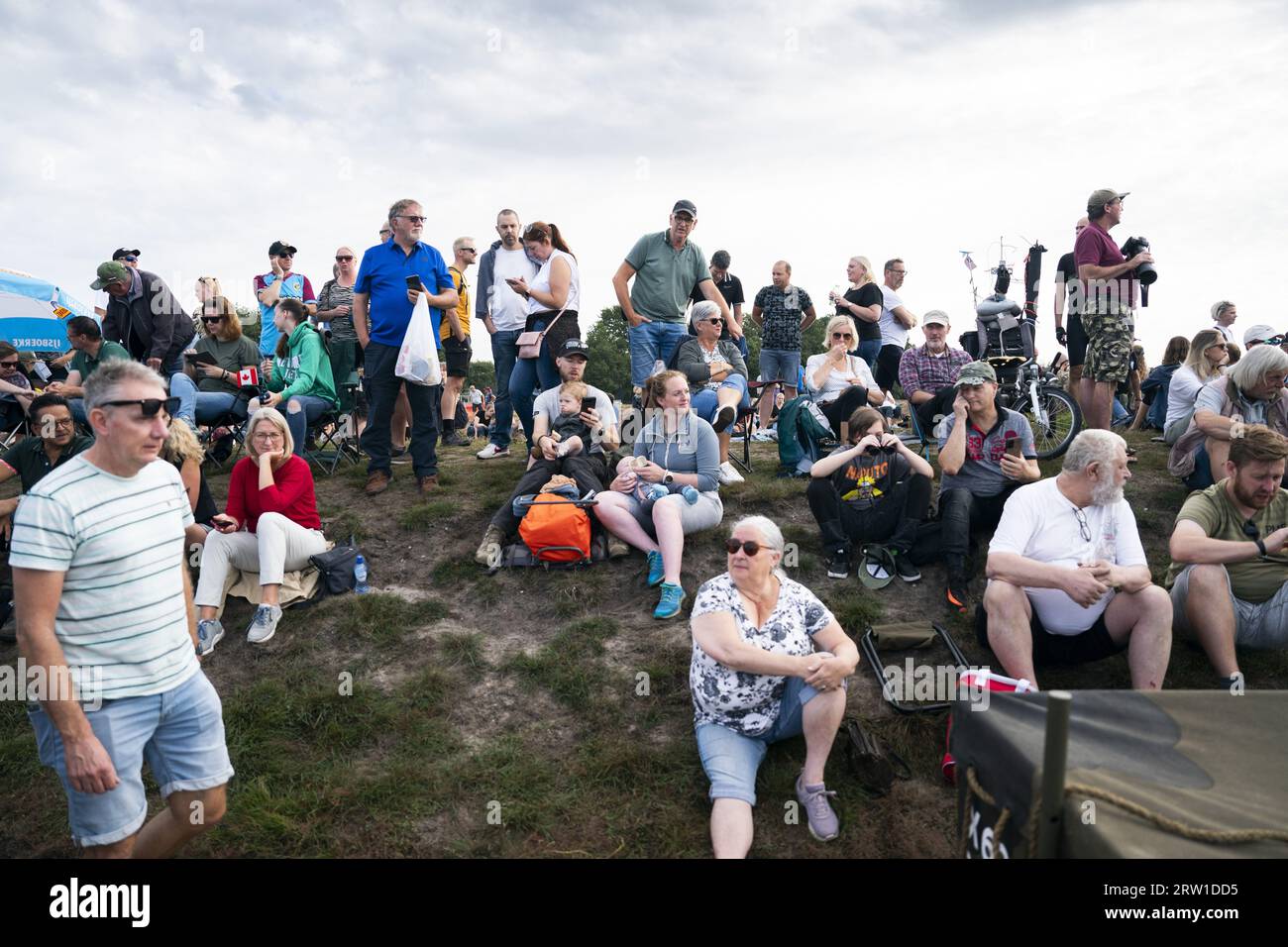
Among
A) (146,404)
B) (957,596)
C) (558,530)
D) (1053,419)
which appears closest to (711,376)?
(558,530)

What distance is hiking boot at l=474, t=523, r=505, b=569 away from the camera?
6.06 meters

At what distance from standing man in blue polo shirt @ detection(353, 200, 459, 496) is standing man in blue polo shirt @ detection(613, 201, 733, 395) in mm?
1838

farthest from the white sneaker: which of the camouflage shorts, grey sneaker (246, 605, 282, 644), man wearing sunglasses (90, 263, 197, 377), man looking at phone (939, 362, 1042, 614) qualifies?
man wearing sunglasses (90, 263, 197, 377)

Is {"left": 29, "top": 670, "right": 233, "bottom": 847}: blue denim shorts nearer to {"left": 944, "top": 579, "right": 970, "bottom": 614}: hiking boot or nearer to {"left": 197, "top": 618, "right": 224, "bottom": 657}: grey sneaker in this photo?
{"left": 197, "top": 618, "right": 224, "bottom": 657}: grey sneaker

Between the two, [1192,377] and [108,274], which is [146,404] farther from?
[1192,377]

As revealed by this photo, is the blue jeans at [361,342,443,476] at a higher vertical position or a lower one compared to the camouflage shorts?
lower

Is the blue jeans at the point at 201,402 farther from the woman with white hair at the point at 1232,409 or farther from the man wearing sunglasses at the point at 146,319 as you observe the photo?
the woman with white hair at the point at 1232,409

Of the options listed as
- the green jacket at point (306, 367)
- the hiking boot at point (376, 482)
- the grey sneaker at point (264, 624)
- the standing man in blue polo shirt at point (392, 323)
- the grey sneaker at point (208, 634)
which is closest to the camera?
the grey sneaker at point (208, 634)

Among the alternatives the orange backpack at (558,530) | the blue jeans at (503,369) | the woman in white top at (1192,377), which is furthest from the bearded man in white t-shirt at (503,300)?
the woman in white top at (1192,377)

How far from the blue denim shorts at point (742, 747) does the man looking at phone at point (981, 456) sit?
7.15 feet

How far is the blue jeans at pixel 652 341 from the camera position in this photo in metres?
7.63

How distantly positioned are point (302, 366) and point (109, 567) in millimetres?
5552
